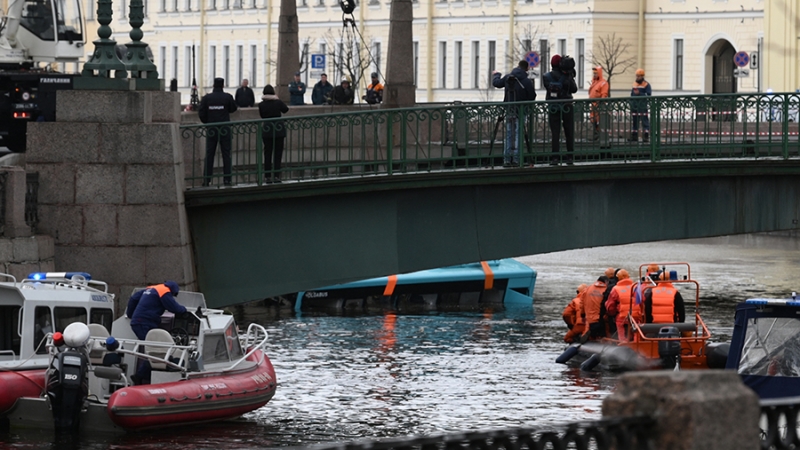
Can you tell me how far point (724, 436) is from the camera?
767 cm

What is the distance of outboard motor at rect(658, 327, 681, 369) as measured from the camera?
2455cm

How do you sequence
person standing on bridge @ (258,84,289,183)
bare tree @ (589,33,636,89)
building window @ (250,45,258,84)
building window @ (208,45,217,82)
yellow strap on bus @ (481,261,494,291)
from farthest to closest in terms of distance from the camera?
1. building window @ (208,45,217,82)
2. building window @ (250,45,258,84)
3. bare tree @ (589,33,636,89)
4. yellow strap on bus @ (481,261,494,291)
5. person standing on bridge @ (258,84,289,183)

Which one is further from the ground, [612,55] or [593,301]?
[612,55]

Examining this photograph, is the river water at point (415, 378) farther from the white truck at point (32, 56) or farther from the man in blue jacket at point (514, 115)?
the white truck at point (32, 56)

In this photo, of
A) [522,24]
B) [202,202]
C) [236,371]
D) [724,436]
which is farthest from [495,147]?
[522,24]

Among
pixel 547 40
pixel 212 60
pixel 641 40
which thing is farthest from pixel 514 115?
pixel 212 60

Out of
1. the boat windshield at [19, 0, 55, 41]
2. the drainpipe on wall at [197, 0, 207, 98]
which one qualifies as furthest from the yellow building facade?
the boat windshield at [19, 0, 55, 41]

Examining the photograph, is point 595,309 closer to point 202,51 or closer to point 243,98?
point 243,98

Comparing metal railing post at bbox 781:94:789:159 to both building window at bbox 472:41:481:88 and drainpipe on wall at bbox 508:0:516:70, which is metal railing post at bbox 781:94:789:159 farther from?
building window at bbox 472:41:481:88

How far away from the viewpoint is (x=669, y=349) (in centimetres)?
2458

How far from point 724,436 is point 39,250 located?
51.4ft

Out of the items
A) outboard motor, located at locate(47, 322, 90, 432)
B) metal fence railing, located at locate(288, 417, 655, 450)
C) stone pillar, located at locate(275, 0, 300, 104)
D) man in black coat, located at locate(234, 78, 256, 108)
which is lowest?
outboard motor, located at locate(47, 322, 90, 432)

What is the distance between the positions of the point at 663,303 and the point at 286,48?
41.9ft

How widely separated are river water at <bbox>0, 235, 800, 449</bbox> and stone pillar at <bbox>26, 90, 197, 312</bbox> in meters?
2.50
